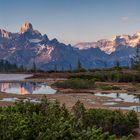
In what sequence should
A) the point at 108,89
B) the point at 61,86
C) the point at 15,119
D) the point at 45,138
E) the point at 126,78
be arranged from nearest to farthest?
the point at 45,138, the point at 15,119, the point at 108,89, the point at 61,86, the point at 126,78

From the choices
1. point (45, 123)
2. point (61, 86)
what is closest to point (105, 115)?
point (45, 123)

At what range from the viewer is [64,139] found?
14.0 m

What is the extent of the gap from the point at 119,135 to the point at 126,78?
301ft

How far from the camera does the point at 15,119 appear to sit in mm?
15742

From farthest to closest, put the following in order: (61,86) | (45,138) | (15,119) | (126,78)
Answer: (126,78), (61,86), (15,119), (45,138)

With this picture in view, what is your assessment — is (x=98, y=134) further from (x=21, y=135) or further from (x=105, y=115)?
(x=105, y=115)

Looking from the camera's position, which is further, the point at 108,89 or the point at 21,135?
the point at 108,89

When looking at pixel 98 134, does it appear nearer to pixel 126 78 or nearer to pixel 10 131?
pixel 10 131

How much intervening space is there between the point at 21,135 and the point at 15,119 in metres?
1.34

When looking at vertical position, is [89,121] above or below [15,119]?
below

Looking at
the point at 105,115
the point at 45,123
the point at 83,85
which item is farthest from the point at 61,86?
the point at 45,123

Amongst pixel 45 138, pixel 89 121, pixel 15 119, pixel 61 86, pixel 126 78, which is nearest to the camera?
pixel 45 138

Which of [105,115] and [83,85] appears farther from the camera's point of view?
[83,85]

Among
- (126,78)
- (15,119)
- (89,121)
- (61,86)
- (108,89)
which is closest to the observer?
(15,119)
